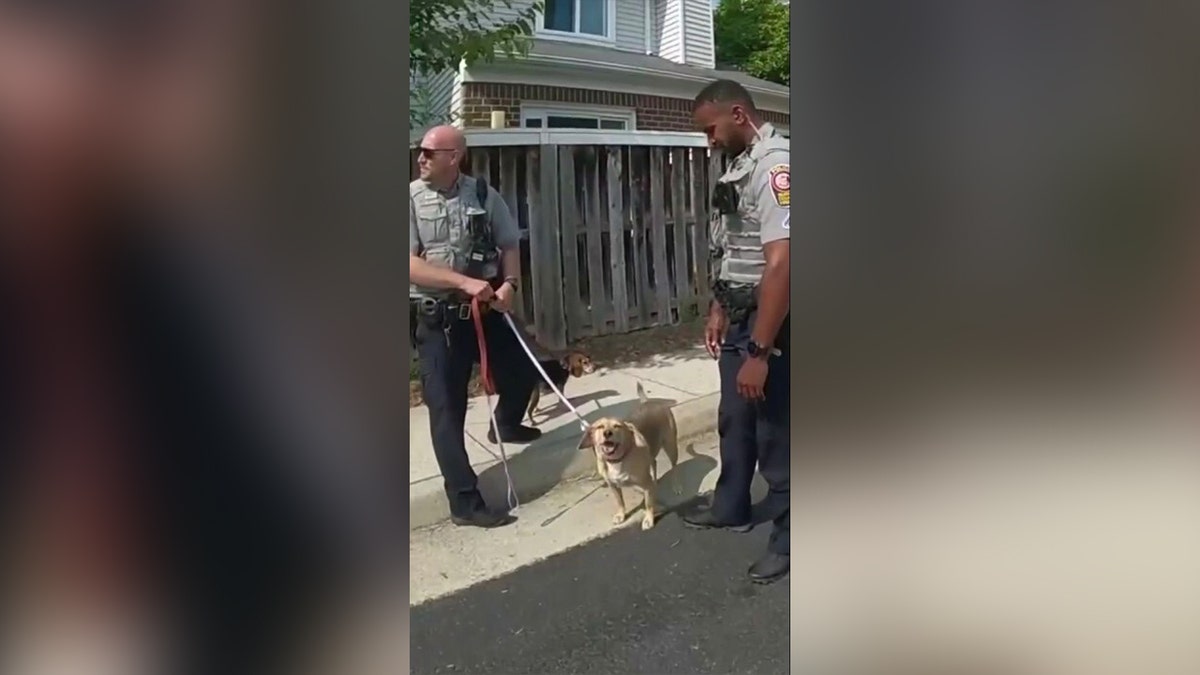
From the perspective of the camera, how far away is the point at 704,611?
2.49 m

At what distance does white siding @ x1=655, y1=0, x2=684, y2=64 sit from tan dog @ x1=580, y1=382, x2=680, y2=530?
971 millimetres

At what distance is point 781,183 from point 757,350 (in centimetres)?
49

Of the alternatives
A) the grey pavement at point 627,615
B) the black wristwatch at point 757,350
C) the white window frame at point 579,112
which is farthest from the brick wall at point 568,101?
the grey pavement at point 627,615

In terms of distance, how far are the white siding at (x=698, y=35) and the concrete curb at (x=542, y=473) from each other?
979 millimetres

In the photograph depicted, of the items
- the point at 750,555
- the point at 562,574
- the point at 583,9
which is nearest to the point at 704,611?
the point at 750,555

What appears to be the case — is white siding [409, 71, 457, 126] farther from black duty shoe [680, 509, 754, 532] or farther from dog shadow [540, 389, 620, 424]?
black duty shoe [680, 509, 754, 532]

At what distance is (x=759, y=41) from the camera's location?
7.98 ft

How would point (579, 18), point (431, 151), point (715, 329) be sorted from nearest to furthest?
point (431, 151), point (579, 18), point (715, 329)

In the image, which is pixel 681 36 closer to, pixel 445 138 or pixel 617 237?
pixel 617 237

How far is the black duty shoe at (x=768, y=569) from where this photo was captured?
252cm

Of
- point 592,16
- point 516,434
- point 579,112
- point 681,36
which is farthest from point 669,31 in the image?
point 516,434

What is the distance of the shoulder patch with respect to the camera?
2422 millimetres
